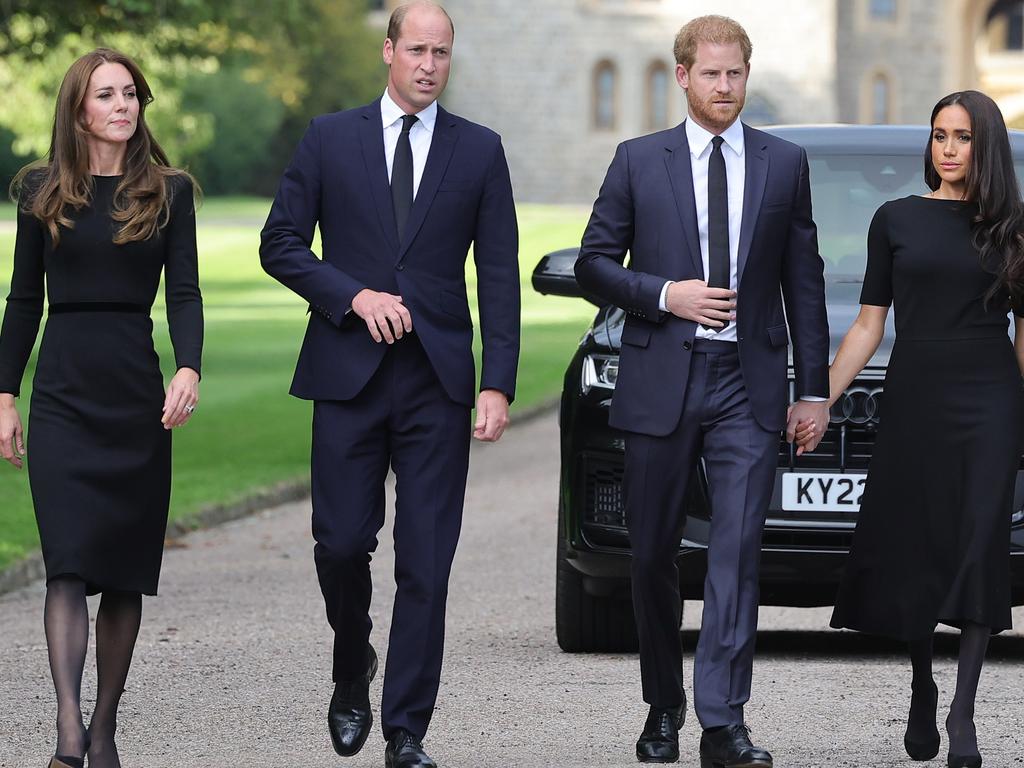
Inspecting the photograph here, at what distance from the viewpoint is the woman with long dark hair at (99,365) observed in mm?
5562

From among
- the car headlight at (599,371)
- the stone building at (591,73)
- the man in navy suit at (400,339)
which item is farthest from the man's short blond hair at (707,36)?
the stone building at (591,73)

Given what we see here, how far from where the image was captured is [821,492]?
7023mm

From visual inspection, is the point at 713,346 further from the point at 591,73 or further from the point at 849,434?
the point at 591,73

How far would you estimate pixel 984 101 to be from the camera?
5867 millimetres

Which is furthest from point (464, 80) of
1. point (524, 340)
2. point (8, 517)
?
point (8, 517)

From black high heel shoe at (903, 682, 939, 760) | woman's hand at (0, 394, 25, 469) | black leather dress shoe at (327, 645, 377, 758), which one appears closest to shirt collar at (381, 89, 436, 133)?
woman's hand at (0, 394, 25, 469)

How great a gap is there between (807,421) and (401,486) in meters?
1.10

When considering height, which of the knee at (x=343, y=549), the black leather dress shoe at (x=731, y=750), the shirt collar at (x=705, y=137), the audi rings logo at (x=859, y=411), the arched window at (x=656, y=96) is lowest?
the arched window at (x=656, y=96)

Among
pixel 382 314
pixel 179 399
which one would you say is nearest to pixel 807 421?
pixel 382 314

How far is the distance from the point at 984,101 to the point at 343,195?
5.63 ft

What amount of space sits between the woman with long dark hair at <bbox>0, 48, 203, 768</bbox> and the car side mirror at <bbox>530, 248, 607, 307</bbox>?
6.59 feet

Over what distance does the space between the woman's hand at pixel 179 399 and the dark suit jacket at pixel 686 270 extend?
1120 millimetres

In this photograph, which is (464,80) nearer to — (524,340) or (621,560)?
(524,340)

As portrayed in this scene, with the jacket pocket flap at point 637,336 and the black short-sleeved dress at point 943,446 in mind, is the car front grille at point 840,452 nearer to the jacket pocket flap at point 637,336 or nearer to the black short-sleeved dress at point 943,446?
the black short-sleeved dress at point 943,446
